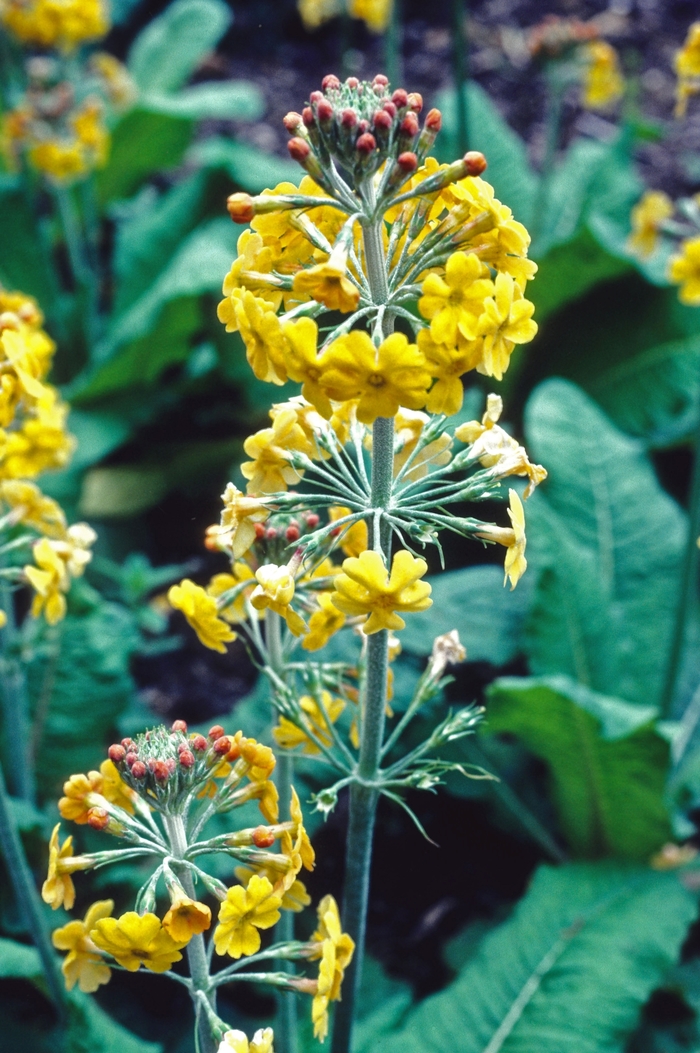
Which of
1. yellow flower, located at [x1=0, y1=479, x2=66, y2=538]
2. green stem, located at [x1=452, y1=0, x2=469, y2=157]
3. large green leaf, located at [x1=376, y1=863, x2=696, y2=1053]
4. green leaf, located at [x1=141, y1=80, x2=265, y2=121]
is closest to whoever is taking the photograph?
yellow flower, located at [x1=0, y1=479, x2=66, y2=538]

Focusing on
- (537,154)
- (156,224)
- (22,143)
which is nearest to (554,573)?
(156,224)

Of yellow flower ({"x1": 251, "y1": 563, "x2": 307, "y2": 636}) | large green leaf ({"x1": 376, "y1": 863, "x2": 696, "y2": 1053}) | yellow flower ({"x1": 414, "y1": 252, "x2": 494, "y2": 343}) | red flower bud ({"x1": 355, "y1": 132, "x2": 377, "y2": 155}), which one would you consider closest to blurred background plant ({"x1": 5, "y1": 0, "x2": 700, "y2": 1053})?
large green leaf ({"x1": 376, "y1": 863, "x2": 696, "y2": 1053})

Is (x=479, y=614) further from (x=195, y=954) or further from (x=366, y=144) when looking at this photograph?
(x=366, y=144)

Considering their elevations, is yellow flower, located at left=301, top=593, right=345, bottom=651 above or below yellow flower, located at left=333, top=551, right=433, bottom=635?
below

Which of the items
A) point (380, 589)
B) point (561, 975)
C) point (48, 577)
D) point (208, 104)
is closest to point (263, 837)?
point (380, 589)

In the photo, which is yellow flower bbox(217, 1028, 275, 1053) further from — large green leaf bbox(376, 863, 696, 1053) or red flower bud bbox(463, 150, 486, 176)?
red flower bud bbox(463, 150, 486, 176)

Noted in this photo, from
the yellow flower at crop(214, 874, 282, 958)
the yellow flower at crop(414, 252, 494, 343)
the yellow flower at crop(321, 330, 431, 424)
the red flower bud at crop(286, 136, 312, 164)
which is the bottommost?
the yellow flower at crop(214, 874, 282, 958)
